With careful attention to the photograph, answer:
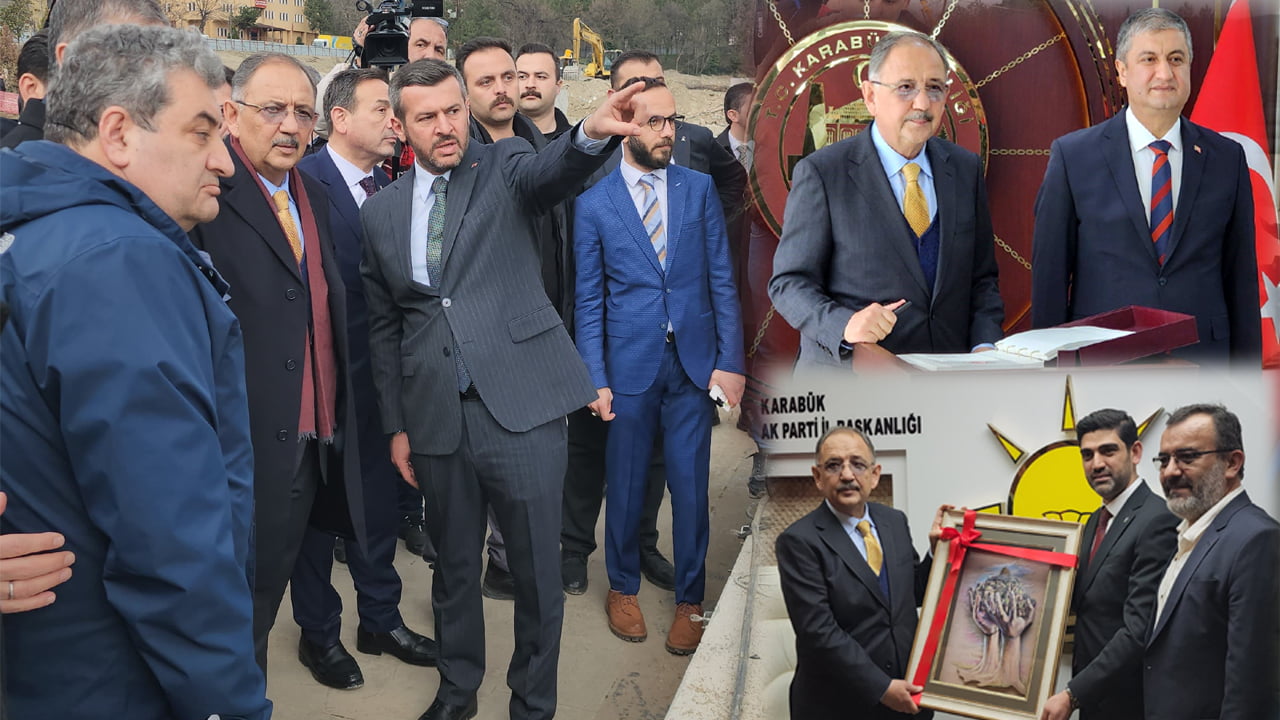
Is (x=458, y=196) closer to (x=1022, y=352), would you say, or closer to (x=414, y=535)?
(x=1022, y=352)

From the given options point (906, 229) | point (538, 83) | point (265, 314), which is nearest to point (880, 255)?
point (906, 229)

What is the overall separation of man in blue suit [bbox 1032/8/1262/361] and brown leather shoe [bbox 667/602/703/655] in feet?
5.93

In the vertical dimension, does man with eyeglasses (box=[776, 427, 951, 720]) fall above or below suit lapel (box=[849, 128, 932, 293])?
below

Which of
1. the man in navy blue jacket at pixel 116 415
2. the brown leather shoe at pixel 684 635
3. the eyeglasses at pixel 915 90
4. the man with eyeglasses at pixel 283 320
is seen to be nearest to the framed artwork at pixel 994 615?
the eyeglasses at pixel 915 90

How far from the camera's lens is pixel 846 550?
6.52 ft

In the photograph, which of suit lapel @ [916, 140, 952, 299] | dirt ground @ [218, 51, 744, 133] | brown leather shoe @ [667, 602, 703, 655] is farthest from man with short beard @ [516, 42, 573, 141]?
suit lapel @ [916, 140, 952, 299]

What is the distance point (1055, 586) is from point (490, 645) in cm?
195

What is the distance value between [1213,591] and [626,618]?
1.90 metres

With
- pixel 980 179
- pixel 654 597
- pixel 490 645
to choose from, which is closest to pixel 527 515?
pixel 490 645

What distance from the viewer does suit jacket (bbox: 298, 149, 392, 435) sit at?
3.19m

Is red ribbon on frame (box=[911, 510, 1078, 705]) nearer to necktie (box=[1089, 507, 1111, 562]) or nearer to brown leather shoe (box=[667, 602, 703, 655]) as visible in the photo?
necktie (box=[1089, 507, 1111, 562])

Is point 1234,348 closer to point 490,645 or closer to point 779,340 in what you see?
point 779,340

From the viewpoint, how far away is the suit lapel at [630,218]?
10.4ft

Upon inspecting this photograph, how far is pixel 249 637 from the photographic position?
148 cm
